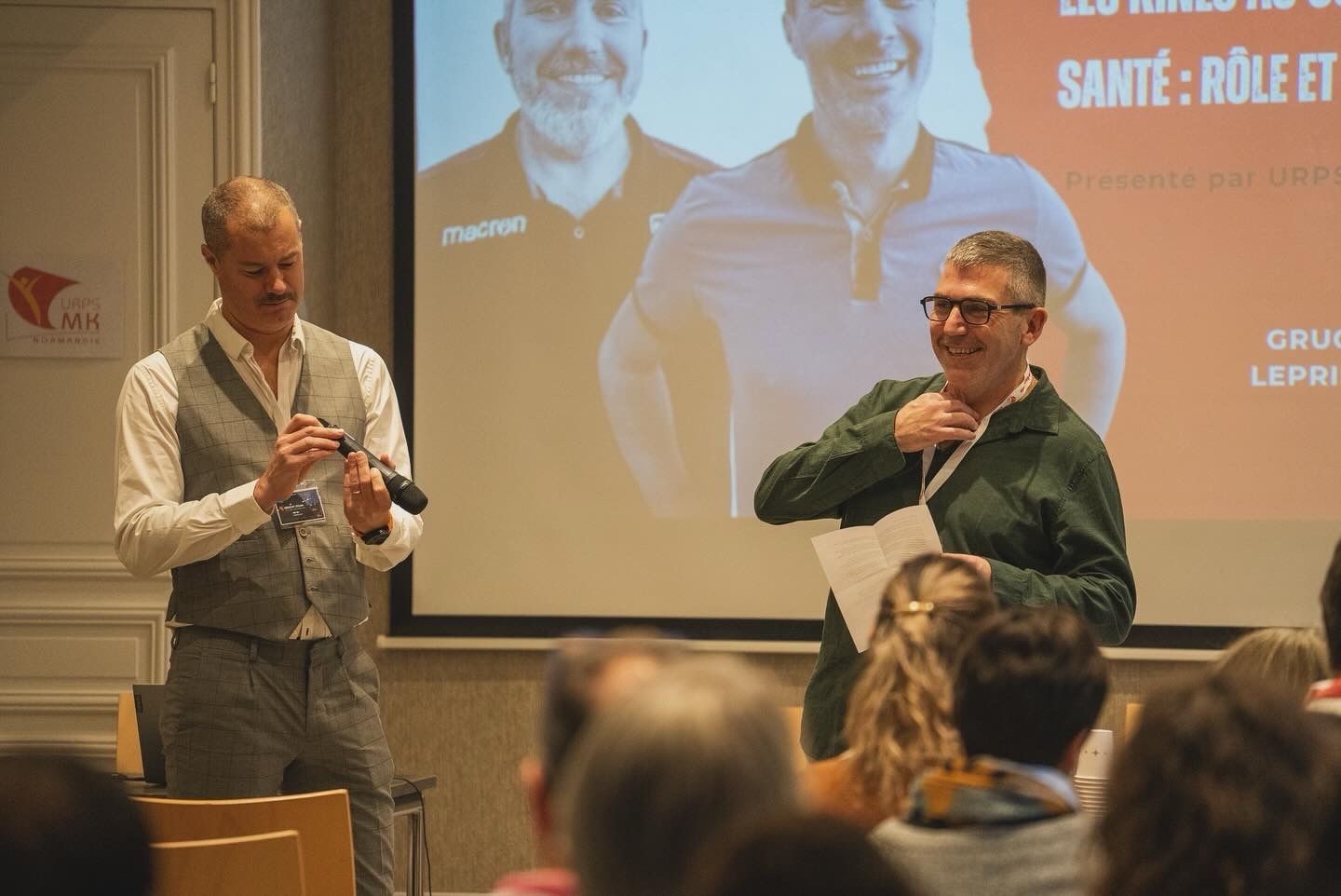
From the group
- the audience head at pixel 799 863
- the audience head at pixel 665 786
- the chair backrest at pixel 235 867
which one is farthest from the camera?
the chair backrest at pixel 235 867

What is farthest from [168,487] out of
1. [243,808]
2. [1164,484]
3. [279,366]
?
[1164,484]

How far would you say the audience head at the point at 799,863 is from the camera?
0.85 m

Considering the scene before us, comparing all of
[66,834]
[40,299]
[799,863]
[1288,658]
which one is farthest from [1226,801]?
[40,299]

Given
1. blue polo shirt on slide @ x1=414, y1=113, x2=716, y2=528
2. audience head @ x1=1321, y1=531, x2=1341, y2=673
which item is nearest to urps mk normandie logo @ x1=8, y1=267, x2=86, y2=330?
blue polo shirt on slide @ x1=414, y1=113, x2=716, y2=528

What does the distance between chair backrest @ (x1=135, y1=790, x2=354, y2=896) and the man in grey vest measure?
1.40ft

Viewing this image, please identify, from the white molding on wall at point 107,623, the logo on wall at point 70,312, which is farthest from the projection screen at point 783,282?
the logo on wall at point 70,312

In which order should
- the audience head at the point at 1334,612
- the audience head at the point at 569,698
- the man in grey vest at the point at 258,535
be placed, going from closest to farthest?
the audience head at the point at 569,698 → the audience head at the point at 1334,612 → the man in grey vest at the point at 258,535

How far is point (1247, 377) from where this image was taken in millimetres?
4133

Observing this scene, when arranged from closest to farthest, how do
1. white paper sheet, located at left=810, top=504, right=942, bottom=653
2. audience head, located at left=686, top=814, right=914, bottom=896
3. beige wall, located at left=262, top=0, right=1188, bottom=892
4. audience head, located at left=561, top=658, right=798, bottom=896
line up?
audience head, located at left=686, top=814, right=914, bottom=896 → audience head, located at left=561, top=658, right=798, bottom=896 → white paper sheet, located at left=810, top=504, right=942, bottom=653 → beige wall, located at left=262, top=0, right=1188, bottom=892

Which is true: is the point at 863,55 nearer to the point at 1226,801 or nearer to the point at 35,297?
the point at 35,297

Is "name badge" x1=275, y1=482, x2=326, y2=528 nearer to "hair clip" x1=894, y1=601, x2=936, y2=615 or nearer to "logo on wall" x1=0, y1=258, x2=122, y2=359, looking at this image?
"hair clip" x1=894, y1=601, x2=936, y2=615

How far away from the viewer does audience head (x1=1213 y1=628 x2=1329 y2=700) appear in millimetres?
1935

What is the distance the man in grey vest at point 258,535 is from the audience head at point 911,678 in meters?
1.10

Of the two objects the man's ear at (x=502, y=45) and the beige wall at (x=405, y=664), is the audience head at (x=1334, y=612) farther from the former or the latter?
the man's ear at (x=502, y=45)
